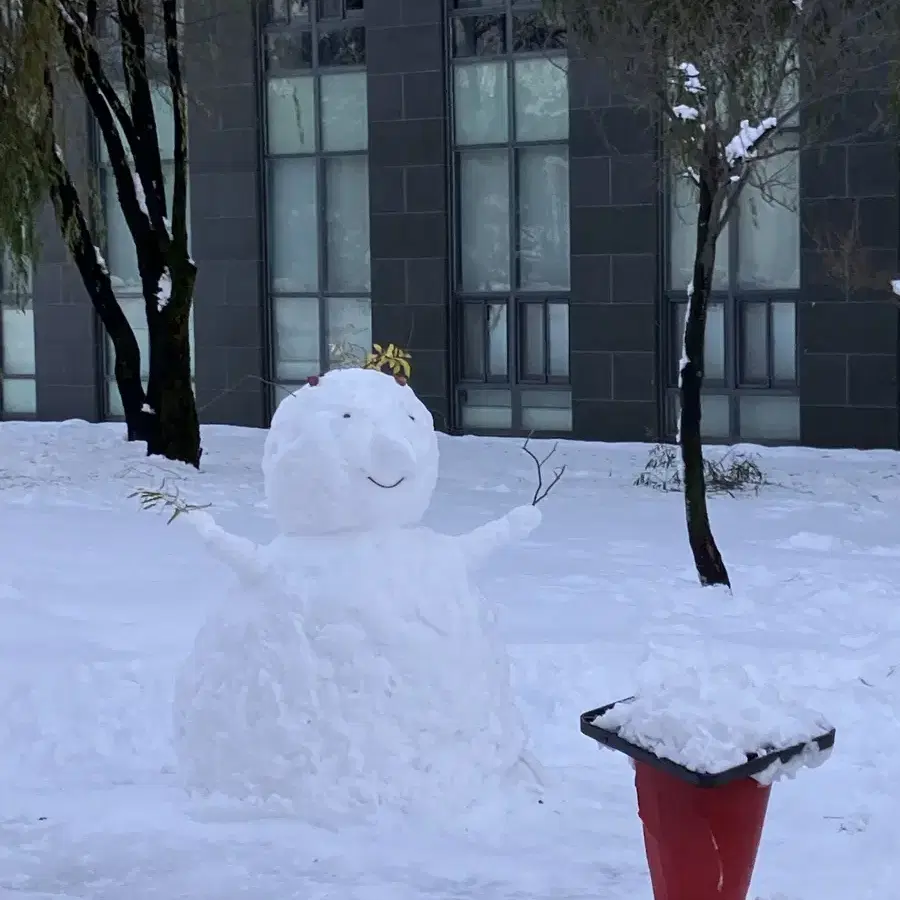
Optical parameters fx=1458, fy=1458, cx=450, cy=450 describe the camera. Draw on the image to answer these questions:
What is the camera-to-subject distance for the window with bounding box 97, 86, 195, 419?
2183cm

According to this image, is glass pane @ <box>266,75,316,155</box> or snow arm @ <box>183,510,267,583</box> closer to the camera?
snow arm @ <box>183,510,267,583</box>

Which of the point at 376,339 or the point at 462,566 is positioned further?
the point at 376,339

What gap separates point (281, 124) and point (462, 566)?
644 inches

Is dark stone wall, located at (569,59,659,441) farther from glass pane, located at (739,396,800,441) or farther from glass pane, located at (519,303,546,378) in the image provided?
glass pane, located at (739,396,800,441)

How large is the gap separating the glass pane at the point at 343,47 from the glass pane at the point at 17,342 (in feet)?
21.3

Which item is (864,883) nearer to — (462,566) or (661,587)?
(462,566)

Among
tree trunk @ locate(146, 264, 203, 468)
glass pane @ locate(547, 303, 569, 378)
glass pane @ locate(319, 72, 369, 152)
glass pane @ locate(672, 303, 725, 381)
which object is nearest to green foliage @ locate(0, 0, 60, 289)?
tree trunk @ locate(146, 264, 203, 468)

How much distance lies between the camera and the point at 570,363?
19.2 m

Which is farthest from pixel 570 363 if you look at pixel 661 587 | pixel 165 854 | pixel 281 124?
pixel 165 854

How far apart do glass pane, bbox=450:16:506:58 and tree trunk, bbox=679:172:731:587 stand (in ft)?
36.3

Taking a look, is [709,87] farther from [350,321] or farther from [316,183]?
[316,183]

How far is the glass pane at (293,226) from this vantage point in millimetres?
20797

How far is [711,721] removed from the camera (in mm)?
3795

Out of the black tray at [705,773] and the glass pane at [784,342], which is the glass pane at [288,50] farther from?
the black tray at [705,773]
